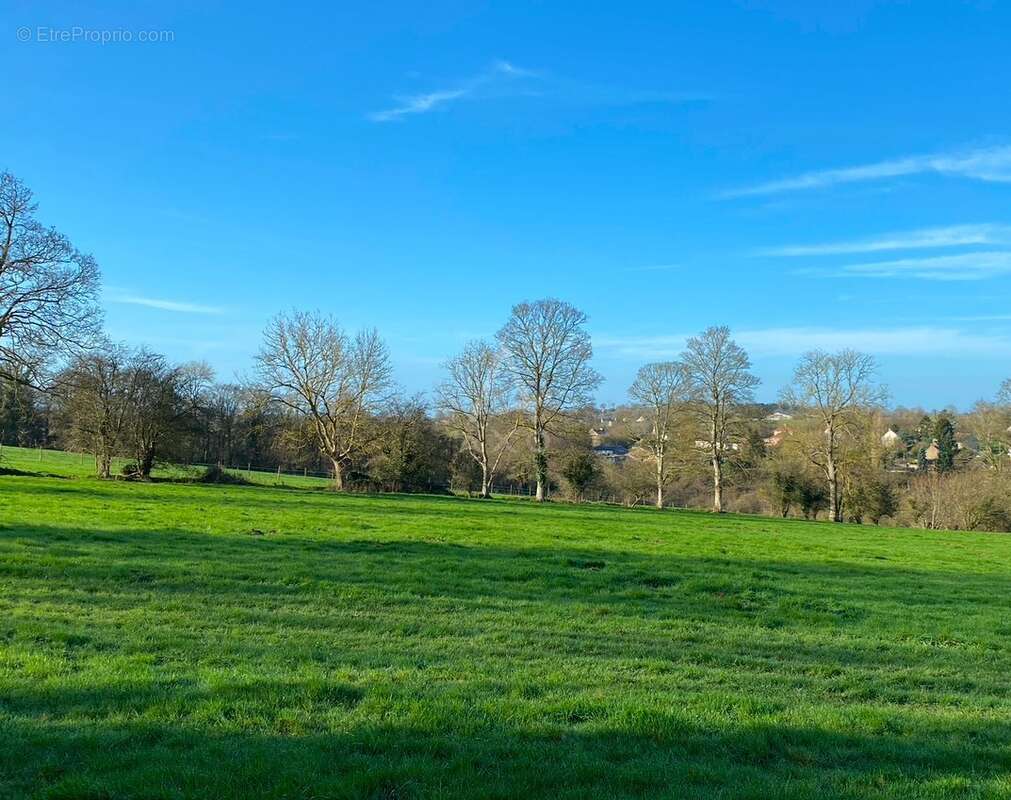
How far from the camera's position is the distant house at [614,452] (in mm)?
61812

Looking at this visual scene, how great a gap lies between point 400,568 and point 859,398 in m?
48.9

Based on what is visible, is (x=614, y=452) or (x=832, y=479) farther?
(x=614, y=452)

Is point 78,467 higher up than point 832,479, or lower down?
lower down

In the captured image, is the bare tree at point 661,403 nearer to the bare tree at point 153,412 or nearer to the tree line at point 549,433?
the tree line at point 549,433

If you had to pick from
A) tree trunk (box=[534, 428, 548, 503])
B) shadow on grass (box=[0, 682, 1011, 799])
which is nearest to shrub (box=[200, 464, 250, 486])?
tree trunk (box=[534, 428, 548, 503])

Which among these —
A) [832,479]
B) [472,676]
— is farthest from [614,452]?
[472,676]

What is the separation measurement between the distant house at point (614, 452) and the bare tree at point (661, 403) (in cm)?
565

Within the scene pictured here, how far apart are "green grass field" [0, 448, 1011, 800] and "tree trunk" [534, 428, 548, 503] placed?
113ft

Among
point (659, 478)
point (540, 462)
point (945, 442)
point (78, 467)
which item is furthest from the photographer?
point (945, 442)

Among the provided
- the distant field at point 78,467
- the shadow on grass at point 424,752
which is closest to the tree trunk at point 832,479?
the distant field at point 78,467

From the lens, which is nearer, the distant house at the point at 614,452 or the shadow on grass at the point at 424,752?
the shadow on grass at the point at 424,752

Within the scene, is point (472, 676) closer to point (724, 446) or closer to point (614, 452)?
point (724, 446)

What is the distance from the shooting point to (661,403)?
54.9 metres

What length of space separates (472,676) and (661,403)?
49.6 meters
